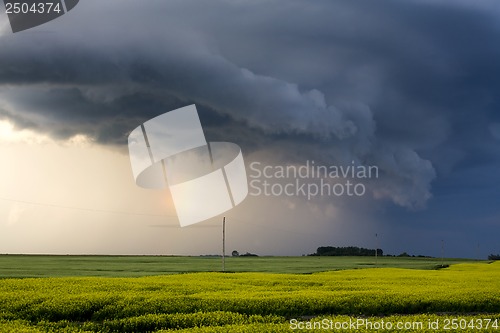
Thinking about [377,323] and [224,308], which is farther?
[224,308]

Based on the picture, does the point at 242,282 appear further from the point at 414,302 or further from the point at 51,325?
the point at 51,325

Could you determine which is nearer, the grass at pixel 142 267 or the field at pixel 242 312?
the field at pixel 242 312

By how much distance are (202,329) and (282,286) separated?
18.3 meters

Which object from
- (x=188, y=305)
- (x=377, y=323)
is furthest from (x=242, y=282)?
(x=377, y=323)

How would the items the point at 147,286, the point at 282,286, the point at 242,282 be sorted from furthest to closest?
the point at 242,282, the point at 282,286, the point at 147,286

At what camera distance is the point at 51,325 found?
22.9 meters

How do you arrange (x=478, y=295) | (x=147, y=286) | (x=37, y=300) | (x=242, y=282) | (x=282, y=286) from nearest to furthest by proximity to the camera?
(x=37, y=300) < (x=478, y=295) < (x=147, y=286) < (x=282, y=286) < (x=242, y=282)

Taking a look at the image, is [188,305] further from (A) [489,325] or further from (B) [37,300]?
(A) [489,325]

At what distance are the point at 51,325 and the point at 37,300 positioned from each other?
506cm

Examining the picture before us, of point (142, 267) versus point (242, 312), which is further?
point (142, 267)

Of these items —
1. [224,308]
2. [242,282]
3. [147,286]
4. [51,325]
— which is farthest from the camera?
[242,282]

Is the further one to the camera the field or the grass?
the grass

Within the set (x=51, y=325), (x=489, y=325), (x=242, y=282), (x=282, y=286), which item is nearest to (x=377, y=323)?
(x=489, y=325)

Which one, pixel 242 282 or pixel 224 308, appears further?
pixel 242 282
